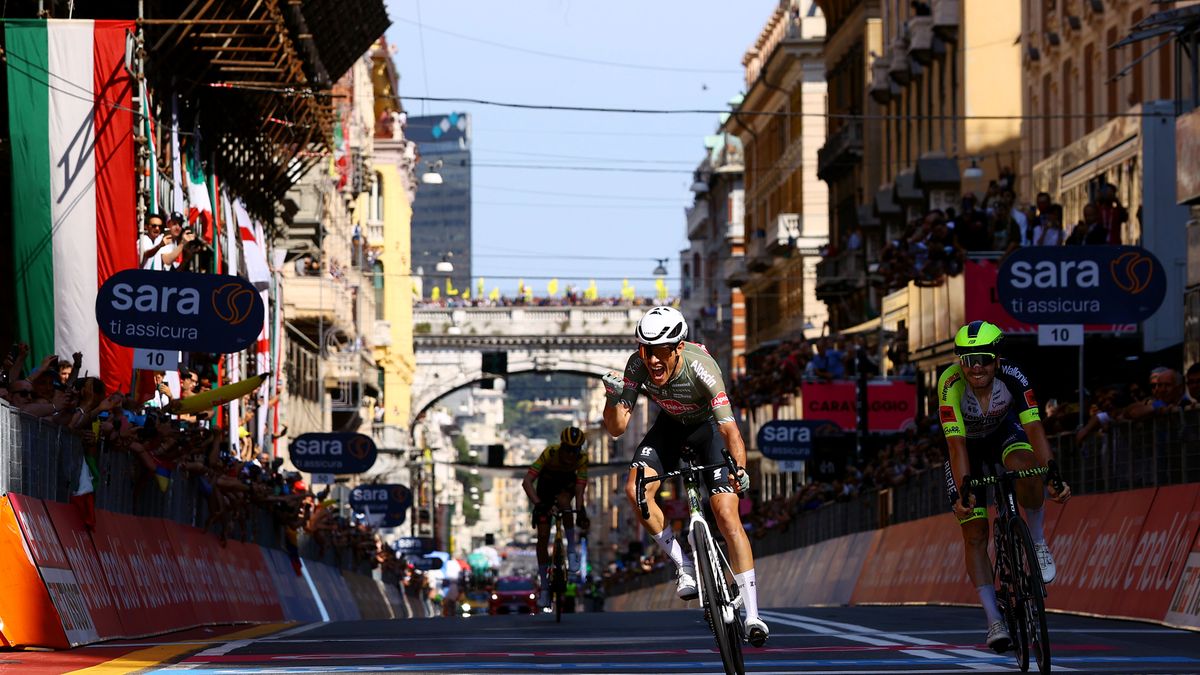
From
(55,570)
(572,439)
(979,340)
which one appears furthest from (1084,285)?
(979,340)

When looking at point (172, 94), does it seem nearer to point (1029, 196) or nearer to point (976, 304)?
point (976, 304)

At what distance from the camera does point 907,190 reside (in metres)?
55.9

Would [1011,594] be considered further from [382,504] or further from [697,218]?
[697,218]

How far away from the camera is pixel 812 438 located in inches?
1841

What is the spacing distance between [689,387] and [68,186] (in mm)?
18760

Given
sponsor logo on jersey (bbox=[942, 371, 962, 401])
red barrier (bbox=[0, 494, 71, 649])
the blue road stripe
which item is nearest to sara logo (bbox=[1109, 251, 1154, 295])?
the blue road stripe

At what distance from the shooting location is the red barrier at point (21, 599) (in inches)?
564

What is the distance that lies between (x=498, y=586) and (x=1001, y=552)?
71.7 metres

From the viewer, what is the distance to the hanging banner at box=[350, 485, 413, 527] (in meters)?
58.5

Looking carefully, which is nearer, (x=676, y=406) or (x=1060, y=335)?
(x=676, y=406)

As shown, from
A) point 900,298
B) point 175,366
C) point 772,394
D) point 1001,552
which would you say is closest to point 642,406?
point 772,394

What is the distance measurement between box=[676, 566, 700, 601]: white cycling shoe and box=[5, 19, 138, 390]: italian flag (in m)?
17.4

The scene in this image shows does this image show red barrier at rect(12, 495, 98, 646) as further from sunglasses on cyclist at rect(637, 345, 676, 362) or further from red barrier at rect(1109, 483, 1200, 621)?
red barrier at rect(1109, 483, 1200, 621)

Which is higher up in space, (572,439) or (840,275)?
(840,275)
